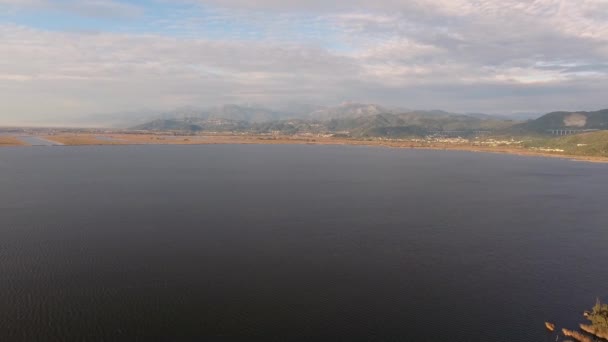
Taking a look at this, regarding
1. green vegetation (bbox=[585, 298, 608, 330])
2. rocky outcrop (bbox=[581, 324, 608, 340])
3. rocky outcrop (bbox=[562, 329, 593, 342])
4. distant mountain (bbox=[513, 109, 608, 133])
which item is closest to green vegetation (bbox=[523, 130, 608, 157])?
distant mountain (bbox=[513, 109, 608, 133])

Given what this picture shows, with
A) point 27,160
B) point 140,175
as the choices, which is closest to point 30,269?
point 140,175

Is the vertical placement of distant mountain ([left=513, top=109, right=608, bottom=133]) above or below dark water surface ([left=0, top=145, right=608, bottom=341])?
above

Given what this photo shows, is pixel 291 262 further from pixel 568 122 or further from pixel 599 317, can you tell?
pixel 568 122

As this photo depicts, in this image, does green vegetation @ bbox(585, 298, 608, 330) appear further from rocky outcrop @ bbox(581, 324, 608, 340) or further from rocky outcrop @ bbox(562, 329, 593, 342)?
rocky outcrop @ bbox(562, 329, 593, 342)

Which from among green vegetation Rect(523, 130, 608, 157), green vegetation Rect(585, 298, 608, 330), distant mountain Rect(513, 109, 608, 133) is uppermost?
distant mountain Rect(513, 109, 608, 133)

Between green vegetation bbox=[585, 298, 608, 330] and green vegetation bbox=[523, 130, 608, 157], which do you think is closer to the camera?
green vegetation bbox=[585, 298, 608, 330]

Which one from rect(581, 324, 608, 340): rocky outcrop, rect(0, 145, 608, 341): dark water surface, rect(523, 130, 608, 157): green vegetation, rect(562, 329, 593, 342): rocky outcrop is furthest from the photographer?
rect(523, 130, 608, 157): green vegetation

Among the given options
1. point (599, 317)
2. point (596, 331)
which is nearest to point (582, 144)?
point (599, 317)

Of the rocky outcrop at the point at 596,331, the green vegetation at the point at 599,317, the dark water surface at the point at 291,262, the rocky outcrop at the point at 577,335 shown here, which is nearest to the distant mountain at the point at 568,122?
the dark water surface at the point at 291,262
